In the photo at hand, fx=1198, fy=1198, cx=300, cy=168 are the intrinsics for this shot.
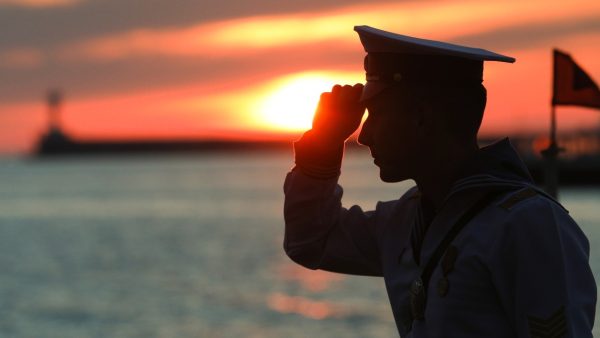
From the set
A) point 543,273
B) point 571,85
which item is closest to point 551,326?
point 543,273

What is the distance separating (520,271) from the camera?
2723 millimetres

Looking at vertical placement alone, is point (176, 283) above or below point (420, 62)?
below

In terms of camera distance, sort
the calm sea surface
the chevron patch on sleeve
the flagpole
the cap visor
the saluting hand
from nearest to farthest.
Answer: the chevron patch on sleeve
the cap visor
the saluting hand
the flagpole
the calm sea surface

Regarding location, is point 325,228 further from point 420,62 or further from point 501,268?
point 501,268

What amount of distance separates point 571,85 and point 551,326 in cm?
159

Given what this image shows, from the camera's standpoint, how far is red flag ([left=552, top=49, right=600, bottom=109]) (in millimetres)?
A: 4102

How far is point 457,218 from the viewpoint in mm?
2943

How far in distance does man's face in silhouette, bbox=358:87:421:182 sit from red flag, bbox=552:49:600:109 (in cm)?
126

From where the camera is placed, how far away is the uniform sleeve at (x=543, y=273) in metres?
2.69

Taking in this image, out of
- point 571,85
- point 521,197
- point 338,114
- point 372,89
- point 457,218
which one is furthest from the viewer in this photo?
point 571,85

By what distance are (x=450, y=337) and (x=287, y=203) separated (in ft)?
2.56

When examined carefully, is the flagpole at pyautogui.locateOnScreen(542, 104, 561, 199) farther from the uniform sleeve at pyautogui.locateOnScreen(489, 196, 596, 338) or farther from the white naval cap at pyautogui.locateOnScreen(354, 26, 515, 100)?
the uniform sleeve at pyautogui.locateOnScreen(489, 196, 596, 338)

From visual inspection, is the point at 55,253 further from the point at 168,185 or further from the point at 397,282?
the point at 168,185

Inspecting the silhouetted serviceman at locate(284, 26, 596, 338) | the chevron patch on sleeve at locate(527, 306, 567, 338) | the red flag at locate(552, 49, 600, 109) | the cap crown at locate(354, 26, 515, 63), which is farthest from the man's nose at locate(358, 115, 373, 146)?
the red flag at locate(552, 49, 600, 109)
